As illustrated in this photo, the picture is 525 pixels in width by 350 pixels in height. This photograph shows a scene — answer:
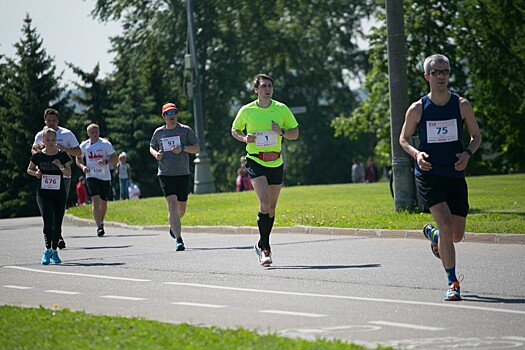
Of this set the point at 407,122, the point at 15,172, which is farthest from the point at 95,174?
the point at 15,172

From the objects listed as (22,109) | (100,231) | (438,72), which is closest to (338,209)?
(100,231)

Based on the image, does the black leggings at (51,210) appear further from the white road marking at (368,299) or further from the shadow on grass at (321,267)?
the white road marking at (368,299)

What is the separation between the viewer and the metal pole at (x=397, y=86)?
20547mm

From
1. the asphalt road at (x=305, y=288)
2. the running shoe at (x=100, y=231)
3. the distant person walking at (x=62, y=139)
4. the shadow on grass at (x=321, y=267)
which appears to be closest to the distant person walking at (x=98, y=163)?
the running shoe at (x=100, y=231)

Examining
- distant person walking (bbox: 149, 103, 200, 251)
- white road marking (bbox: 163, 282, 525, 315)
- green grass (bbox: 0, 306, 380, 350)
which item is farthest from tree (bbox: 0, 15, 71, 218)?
green grass (bbox: 0, 306, 380, 350)

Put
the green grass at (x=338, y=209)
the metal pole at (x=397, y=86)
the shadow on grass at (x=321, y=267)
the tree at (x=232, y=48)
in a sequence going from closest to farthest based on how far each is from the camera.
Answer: the shadow on grass at (x=321, y=267) < the green grass at (x=338, y=209) < the metal pole at (x=397, y=86) < the tree at (x=232, y=48)

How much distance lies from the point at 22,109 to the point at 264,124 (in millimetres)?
48719

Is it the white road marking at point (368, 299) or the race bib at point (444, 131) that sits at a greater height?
the race bib at point (444, 131)

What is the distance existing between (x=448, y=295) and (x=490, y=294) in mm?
610

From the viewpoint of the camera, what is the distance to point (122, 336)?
827cm

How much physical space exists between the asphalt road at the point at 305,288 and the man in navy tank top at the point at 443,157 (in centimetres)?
62

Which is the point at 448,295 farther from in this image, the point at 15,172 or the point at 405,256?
the point at 15,172

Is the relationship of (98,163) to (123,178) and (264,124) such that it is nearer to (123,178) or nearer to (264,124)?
(264,124)

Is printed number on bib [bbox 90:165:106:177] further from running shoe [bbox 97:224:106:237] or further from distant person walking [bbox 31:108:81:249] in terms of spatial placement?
distant person walking [bbox 31:108:81:249]
